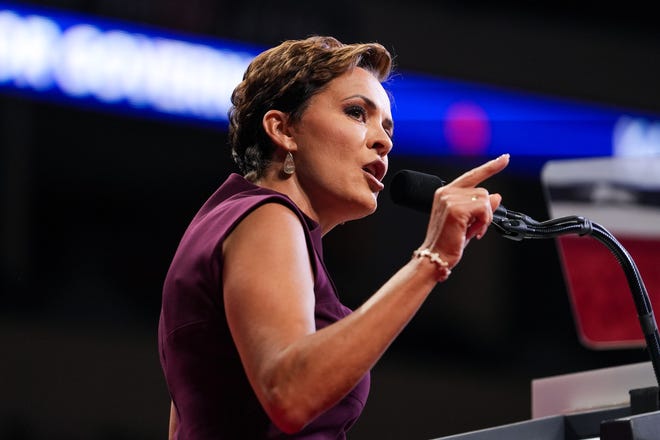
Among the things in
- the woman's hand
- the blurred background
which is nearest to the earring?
the woman's hand

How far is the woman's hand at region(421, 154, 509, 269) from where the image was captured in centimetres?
119

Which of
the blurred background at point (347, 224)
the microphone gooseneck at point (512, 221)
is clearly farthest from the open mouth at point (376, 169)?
the blurred background at point (347, 224)

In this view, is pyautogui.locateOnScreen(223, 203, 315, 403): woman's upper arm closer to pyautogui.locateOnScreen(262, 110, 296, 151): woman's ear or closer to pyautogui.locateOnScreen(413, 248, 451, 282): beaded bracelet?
pyautogui.locateOnScreen(413, 248, 451, 282): beaded bracelet

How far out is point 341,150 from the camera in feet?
5.13

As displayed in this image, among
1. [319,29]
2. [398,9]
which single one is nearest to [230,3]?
[319,29]

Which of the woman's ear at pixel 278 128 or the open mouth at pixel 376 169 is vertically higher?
the woman's ear at pixel 278 128

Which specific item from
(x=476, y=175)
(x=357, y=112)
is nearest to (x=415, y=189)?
(x=476, y=175)

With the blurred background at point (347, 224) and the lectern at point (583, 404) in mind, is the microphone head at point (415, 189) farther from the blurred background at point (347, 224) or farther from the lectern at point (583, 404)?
the blurred background at point (347, 224)

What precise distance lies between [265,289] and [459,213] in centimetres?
26

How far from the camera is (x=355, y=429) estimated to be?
13.4 feet

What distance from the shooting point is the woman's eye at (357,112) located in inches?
63.4

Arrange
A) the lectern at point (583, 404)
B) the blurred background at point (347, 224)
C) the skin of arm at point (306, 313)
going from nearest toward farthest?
the skin of arm at point (306, 313) → the lectern at point (583, 404) → the blurred background at point (347, 224)

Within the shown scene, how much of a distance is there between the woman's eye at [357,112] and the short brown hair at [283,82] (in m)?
0.06

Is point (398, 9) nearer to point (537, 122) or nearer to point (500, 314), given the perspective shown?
point (537, 122)
